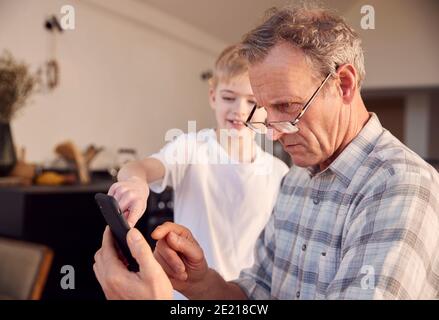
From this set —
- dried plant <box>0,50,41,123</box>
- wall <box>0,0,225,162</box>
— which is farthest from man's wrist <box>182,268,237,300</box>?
dried plant <box>0,50,41,123</box>

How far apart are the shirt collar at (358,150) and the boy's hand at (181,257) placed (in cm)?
24

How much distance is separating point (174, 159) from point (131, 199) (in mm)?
359

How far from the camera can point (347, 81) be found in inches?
25.2

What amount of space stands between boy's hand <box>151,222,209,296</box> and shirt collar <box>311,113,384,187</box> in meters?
0.24

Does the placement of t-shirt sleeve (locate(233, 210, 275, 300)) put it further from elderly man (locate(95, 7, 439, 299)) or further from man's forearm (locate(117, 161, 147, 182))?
man's forearm (locate(117, 161, 147, 182))

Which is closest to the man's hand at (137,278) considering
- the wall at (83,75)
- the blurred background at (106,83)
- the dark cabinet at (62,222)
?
the blurred background at (106,83)

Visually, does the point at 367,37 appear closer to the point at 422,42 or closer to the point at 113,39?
the point at 422,42

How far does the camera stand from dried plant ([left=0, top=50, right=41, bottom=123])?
2.32 m

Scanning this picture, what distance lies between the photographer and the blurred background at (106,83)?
861 mm

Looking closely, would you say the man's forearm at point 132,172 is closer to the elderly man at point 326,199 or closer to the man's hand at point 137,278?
the elderly man at point 326,199
